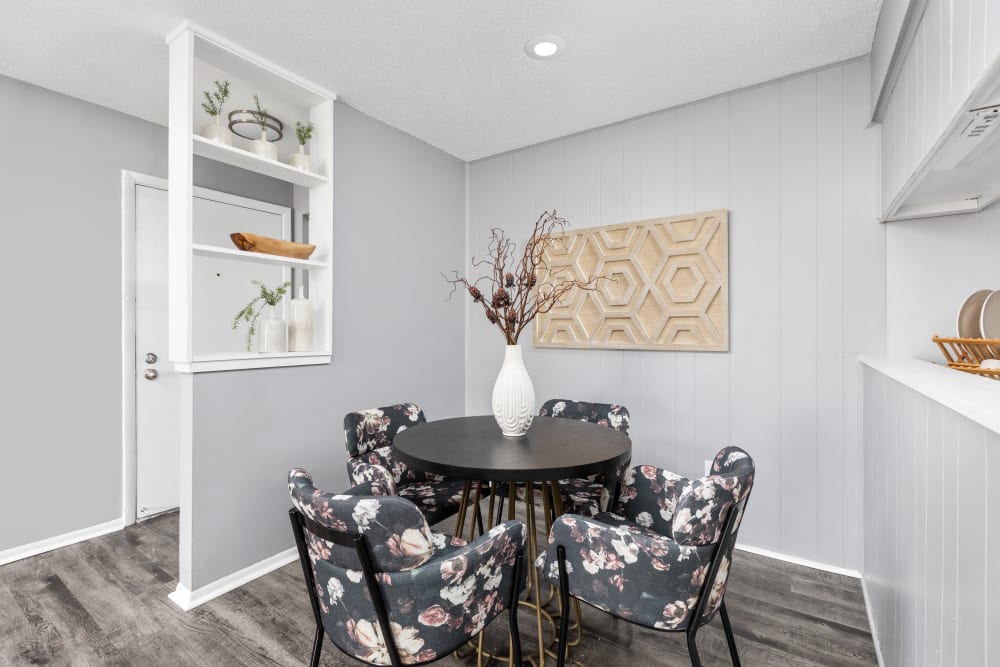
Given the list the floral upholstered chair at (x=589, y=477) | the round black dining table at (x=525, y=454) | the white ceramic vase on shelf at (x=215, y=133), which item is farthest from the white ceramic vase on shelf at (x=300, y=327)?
the floral upholstered chair at (x=589, y=477)

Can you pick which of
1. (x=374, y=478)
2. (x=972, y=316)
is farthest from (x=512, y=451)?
(x=972, y=316)

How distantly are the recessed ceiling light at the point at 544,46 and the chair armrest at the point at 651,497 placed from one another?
200 centimetres

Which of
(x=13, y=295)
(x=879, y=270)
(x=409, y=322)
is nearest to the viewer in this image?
(x=879, y=270)

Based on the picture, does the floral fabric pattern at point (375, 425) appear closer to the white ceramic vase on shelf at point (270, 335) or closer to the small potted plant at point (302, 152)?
the white ceramic vase on shelf at point (270, 335)

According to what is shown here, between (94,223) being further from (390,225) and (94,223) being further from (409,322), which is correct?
(409,322)

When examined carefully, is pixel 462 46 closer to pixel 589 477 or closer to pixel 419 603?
pixel 589 477

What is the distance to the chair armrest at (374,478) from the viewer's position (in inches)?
74.6

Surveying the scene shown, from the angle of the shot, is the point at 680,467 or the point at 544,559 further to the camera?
the point at 680,467

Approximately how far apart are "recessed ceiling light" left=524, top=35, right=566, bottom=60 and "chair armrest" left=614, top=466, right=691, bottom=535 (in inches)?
78.8

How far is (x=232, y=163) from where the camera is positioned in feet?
8.25

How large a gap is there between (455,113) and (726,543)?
281cm

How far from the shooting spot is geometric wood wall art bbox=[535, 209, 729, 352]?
279 centimetres

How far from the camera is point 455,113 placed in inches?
122

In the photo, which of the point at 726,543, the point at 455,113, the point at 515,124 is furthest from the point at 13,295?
the point at 726,543
